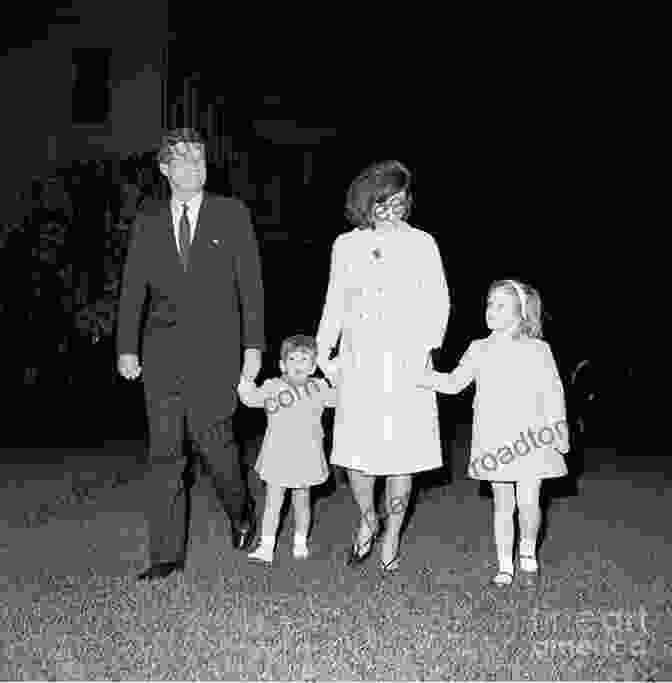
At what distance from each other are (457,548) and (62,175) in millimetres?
17173

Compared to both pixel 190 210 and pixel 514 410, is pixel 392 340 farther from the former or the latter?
pixel 190 210

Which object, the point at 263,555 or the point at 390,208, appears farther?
the point at 263,555

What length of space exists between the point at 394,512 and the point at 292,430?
791mm

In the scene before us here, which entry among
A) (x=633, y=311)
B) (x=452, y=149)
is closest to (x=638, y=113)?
(x=452, y=149)

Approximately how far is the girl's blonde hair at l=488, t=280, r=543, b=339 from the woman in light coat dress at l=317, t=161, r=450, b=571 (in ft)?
1.29

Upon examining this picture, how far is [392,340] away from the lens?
7156 mm

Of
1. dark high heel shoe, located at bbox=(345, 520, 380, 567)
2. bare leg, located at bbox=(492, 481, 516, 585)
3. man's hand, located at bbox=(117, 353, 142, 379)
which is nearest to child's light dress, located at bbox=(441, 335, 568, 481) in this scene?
bare leg, located at bbox=(492, 481, 516, 585)

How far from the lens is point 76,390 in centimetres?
2320

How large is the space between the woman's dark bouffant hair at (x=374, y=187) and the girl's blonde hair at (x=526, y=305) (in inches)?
29.3

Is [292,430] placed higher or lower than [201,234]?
lower

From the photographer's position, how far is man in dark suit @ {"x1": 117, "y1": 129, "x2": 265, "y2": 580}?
7.14 meters

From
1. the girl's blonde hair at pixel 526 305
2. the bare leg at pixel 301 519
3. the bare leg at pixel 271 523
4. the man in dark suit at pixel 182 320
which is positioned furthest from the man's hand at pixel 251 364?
the girl's blonde hair at pixel 526 305

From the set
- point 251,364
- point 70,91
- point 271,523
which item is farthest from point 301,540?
point 70,91

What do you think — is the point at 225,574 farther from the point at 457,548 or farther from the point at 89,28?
the point at 89,28
